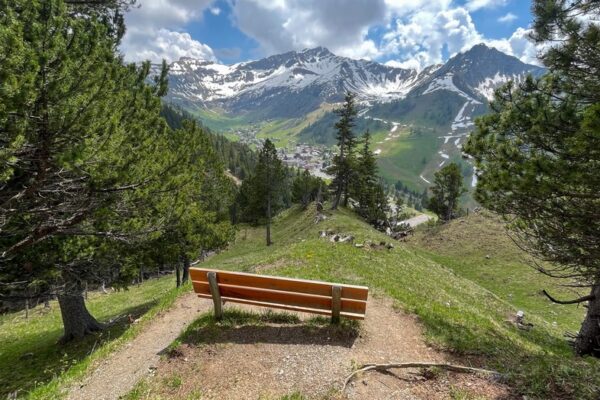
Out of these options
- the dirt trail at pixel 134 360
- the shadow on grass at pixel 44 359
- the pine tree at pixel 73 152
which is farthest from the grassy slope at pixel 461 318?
the pine tree at pixel 73 152

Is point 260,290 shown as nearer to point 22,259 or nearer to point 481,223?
point 22,259

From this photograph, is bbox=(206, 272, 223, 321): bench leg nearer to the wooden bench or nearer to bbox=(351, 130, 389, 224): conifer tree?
the wooden bench

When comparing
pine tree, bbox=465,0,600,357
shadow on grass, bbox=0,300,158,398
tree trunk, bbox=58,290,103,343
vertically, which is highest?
pine tree, bbox=465,0,600,357

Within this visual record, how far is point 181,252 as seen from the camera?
77.7 feet

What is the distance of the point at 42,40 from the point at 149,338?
9015mm

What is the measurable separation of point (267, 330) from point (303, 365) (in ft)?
6.98

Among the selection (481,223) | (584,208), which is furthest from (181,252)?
(481,223)

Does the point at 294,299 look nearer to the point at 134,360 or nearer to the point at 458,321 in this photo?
the point at 134,360

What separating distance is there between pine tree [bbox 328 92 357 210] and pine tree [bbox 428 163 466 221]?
19074 mm

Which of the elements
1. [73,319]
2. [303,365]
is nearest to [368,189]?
[73,319]

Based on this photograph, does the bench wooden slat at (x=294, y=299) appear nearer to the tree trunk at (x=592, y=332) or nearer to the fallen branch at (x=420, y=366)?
the fallen branch at (x=420, y=366)

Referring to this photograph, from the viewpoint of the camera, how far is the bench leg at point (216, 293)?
34.2 ft

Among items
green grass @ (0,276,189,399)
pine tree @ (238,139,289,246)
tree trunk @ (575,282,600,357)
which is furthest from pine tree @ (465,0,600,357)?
pine tree @ (238,139,289,246)

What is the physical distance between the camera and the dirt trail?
8523 mm
